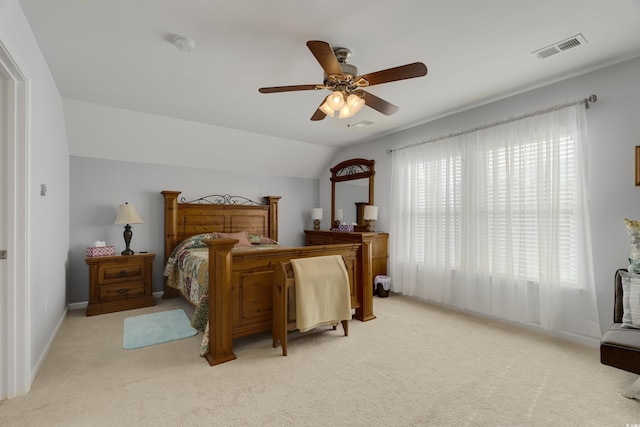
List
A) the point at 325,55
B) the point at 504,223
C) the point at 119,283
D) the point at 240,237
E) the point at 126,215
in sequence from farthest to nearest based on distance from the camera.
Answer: the point at 240,237
the point at 126,215
the point at 119,283
the point at 504,223
the point at 325,55

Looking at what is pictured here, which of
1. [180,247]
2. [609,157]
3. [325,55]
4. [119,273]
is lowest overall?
[119,273]

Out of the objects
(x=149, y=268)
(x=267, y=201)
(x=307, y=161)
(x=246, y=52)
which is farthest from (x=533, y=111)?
(x=149, y=268)

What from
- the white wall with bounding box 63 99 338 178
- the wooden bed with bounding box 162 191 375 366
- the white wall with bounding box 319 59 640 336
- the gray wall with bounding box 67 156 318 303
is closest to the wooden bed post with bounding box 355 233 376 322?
the wooden bed with bounding box 162 191 375 366

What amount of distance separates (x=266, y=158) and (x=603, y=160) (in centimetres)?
439

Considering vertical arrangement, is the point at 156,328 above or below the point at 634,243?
below

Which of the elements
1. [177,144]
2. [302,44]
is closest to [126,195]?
[177,144]

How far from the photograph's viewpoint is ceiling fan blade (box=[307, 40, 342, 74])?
5.71 ft

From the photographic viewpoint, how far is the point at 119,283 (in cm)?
382

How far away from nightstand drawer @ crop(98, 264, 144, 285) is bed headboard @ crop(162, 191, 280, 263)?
0.54 meters

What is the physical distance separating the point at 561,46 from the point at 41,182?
14.2ft

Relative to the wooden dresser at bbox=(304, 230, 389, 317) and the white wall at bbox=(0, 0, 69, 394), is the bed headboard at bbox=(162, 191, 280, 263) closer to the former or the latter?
the wooden dresser at bbox=(304, 230, 389, 317)

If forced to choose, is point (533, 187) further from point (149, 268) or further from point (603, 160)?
point (149, 268)

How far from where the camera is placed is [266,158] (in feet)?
17.3

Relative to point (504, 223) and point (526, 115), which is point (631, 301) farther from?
point (526, 115)
